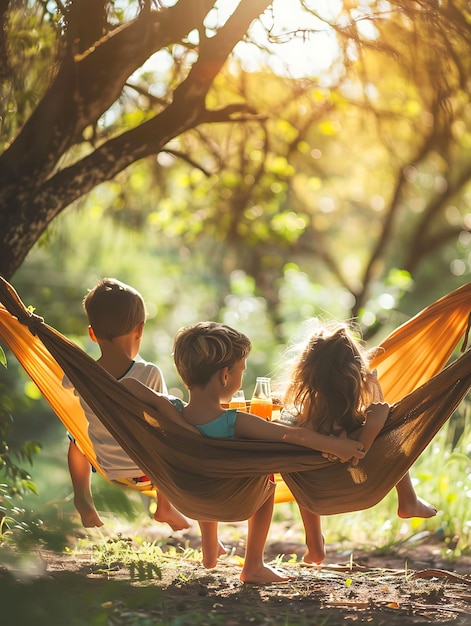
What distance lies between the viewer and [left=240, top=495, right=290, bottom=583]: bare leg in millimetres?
2418

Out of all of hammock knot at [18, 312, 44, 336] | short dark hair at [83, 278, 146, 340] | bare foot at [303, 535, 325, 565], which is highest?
short dark hair at [83, 278, 146, 340]

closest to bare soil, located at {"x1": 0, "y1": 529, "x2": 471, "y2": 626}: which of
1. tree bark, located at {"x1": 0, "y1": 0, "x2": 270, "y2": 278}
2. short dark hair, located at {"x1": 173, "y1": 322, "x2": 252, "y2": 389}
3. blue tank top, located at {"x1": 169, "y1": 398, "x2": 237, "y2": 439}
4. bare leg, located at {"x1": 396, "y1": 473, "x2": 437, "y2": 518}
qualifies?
bare leg, located at {"x1": 396, "y1": 473, "x2": 437, "y2": 518}

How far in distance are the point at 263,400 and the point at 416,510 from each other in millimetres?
575

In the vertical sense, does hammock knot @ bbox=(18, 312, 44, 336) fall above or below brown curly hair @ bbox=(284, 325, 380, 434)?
above

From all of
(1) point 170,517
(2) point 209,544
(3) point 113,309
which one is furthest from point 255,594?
(3) point 113,309

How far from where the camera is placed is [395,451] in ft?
7.45

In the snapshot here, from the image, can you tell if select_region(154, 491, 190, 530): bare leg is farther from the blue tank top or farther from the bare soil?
the blue tank top

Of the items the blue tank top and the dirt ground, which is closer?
the dirt ground

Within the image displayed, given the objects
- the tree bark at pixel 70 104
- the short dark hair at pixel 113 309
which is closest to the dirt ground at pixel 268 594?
the short dark hair at pixel 113 309

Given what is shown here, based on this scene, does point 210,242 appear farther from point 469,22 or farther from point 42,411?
point 469,22

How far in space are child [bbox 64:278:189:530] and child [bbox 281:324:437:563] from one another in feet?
1.55

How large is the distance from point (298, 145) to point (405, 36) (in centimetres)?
170

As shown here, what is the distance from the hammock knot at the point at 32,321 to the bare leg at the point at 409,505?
1.18 m

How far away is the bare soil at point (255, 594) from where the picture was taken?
207cm
